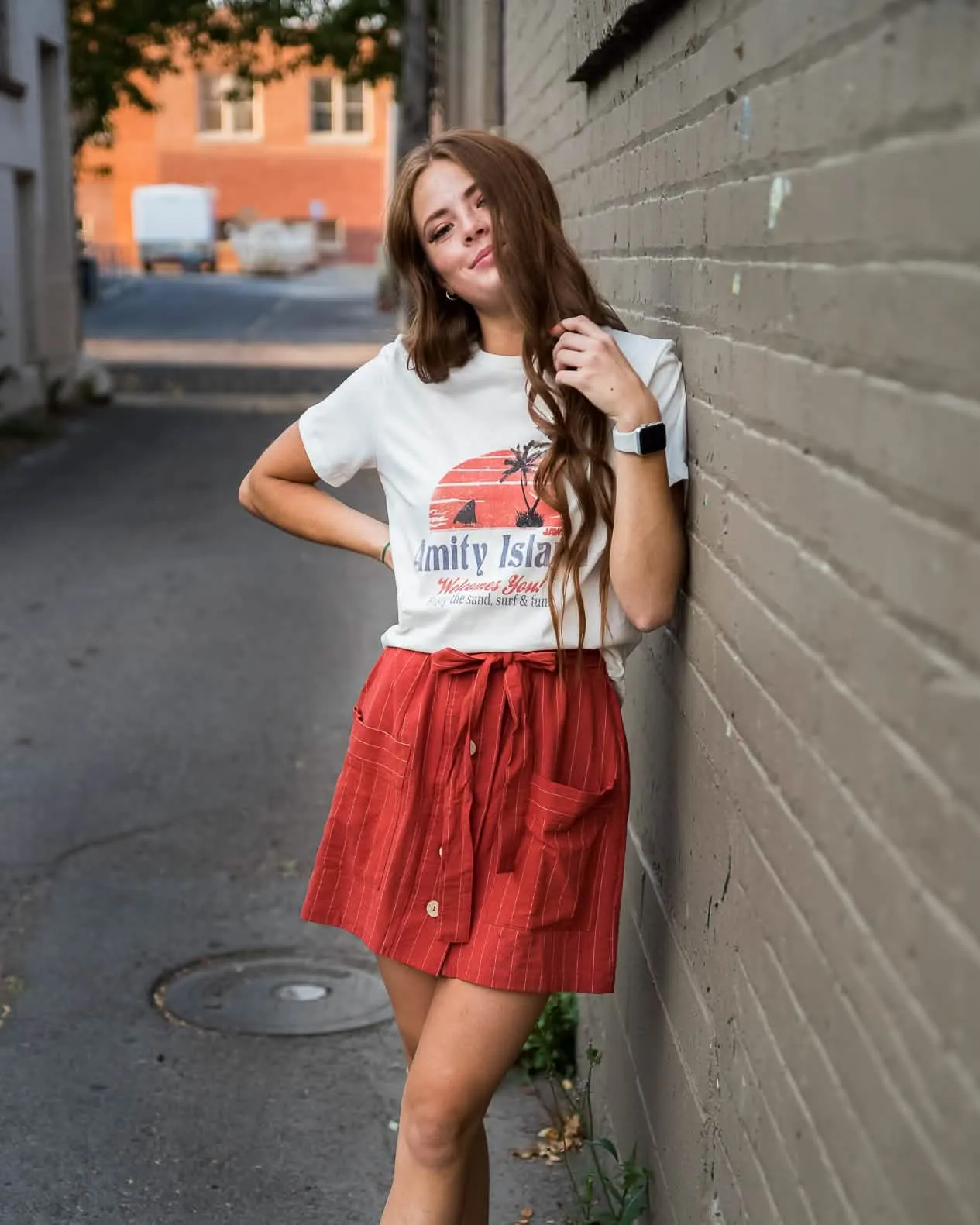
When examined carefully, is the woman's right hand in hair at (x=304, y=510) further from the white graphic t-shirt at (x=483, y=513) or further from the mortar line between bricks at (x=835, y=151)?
the mortar line between bricks at (x=835, y=151)

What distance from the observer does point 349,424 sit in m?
2.88

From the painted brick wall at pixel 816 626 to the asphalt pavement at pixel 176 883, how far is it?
1.05 m

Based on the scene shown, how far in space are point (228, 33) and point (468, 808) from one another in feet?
92.1

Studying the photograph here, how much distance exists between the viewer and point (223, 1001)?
460 centimetres

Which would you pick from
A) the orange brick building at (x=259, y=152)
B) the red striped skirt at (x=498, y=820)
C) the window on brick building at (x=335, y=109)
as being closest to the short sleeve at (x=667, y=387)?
the red striped skirt at (x=498, y=820)

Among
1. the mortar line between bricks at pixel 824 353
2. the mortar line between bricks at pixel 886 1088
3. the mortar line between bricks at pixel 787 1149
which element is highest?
the mortar line between bricks at pixel 824 353

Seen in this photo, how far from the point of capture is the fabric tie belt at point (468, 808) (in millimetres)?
2596

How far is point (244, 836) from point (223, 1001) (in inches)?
48.2

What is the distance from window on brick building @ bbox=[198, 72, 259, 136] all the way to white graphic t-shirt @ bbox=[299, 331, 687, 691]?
59208 millimetres

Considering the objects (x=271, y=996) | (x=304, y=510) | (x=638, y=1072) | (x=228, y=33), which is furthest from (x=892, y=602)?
(x=228, y=33)

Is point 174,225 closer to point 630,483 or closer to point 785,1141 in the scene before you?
point 630,483

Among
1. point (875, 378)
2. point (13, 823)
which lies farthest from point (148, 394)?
point (875, 378)

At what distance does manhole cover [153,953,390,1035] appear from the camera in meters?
4.49

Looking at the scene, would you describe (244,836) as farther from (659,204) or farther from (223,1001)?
(659,204)
